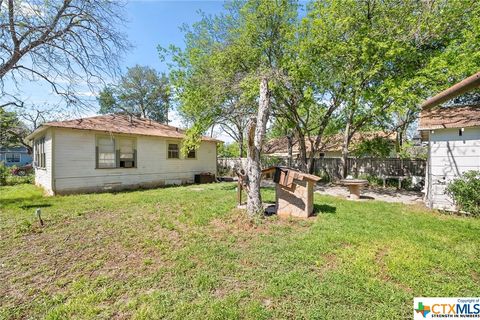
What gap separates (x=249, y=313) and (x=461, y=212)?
276 inches

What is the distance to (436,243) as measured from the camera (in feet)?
13.8

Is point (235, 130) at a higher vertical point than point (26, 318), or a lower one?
higher

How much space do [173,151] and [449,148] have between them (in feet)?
38.3

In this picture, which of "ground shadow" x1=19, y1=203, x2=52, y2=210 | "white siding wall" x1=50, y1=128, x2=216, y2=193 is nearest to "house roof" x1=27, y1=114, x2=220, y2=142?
"white siding wall" x1=50, y1=128, x2=216, y2=193

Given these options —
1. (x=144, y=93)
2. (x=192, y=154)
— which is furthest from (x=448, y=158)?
(x=144, y=93)

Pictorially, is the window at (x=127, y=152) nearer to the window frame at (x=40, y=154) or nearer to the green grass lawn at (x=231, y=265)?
the window frame at (x=40, y=154)

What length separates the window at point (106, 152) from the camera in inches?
414

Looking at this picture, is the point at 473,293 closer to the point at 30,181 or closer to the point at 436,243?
the point at 436,243

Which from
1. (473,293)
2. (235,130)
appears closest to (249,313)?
(473,293)

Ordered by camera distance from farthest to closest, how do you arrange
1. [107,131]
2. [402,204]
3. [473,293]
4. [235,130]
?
[235,130] < [107,131] < [402,204] < [473,293]

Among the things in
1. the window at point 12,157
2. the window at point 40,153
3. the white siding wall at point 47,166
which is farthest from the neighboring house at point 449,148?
the window at point 12,157

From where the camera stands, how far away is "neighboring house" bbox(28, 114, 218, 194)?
938 centimetres

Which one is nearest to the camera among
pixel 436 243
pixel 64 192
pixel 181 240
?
pixel 436 243

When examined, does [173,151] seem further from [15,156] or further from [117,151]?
[15,156]
